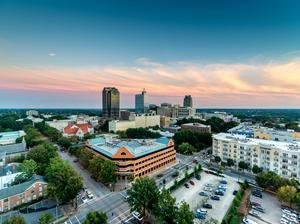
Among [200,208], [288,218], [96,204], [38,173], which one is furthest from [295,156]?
[38,173]

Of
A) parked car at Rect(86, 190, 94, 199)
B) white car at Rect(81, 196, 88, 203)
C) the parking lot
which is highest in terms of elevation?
parked car at Rect(86, 190, 94, 199)

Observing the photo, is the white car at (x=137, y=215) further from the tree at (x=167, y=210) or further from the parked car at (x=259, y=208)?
the parked car at (x=259, y=208)

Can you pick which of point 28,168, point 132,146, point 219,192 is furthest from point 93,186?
point 219,192

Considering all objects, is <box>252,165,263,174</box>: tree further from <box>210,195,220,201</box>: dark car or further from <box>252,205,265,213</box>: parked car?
<box>210,195,220,201</box>: dark car

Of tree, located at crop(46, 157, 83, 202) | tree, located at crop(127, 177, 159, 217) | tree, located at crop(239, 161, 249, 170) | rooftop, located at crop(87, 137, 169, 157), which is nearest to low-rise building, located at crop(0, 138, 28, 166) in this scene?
rooftop, located at crop(87, 137, 169, 157)

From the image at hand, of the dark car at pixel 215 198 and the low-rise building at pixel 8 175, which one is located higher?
the low-rise building at pixel 8 175

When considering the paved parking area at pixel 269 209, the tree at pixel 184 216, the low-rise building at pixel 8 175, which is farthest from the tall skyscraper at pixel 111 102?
the tree at pixel 184 216

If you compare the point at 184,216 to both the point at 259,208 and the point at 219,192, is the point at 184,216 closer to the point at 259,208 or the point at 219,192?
the point at 259,208
